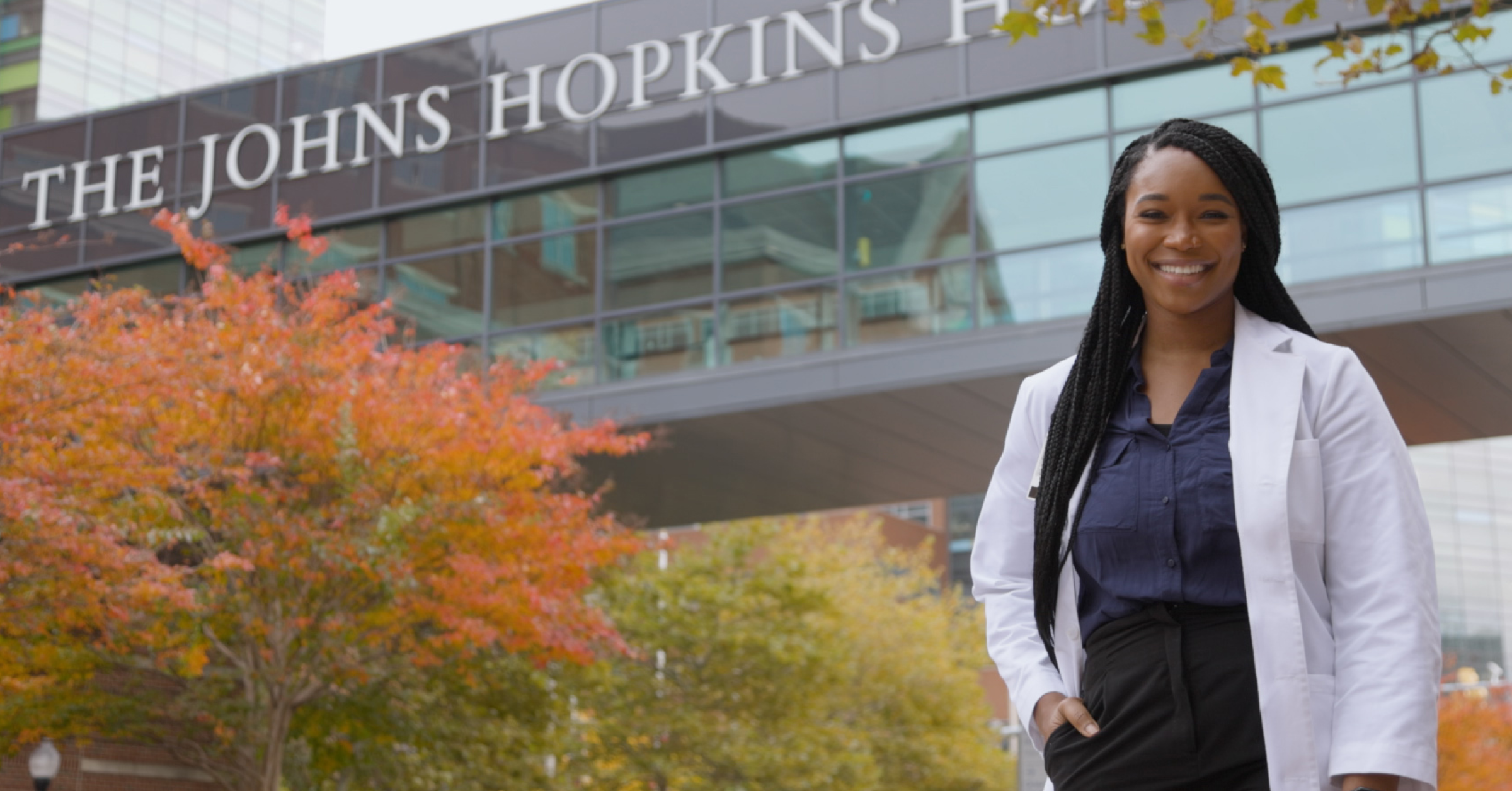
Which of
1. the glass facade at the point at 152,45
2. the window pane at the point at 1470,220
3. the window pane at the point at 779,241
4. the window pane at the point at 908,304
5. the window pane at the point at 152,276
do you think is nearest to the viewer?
the window pane at the point at 1470,220

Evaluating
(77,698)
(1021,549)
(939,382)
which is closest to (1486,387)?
(939,382)


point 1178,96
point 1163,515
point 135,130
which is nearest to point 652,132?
point 1178,96

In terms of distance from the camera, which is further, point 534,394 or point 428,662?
point 534,394

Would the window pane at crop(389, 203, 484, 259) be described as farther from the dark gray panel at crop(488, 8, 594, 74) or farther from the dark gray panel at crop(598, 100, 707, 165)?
the dark gray panel at crop(598, 100, 707, 165)

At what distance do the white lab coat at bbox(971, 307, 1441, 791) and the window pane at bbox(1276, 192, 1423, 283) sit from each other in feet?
48.3

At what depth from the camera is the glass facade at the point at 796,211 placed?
17.3m

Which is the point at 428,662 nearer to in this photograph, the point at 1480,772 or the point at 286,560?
the point at 286,560

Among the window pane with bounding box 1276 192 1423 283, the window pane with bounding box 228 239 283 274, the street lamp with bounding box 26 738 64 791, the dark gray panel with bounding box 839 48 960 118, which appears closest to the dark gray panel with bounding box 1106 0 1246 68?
the dark gray panel with bounding box 839 48 960 118

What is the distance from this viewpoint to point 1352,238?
17.3 metres

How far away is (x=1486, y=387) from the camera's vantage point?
1786 centimetres

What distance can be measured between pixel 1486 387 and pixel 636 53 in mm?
10384

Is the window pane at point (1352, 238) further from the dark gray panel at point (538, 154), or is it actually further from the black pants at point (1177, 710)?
the black pants at point (1177, 710)

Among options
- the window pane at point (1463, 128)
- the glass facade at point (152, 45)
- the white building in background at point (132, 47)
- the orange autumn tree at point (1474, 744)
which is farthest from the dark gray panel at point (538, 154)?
the glass facade at point (152, 45)

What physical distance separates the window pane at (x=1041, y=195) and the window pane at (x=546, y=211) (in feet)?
16.5
